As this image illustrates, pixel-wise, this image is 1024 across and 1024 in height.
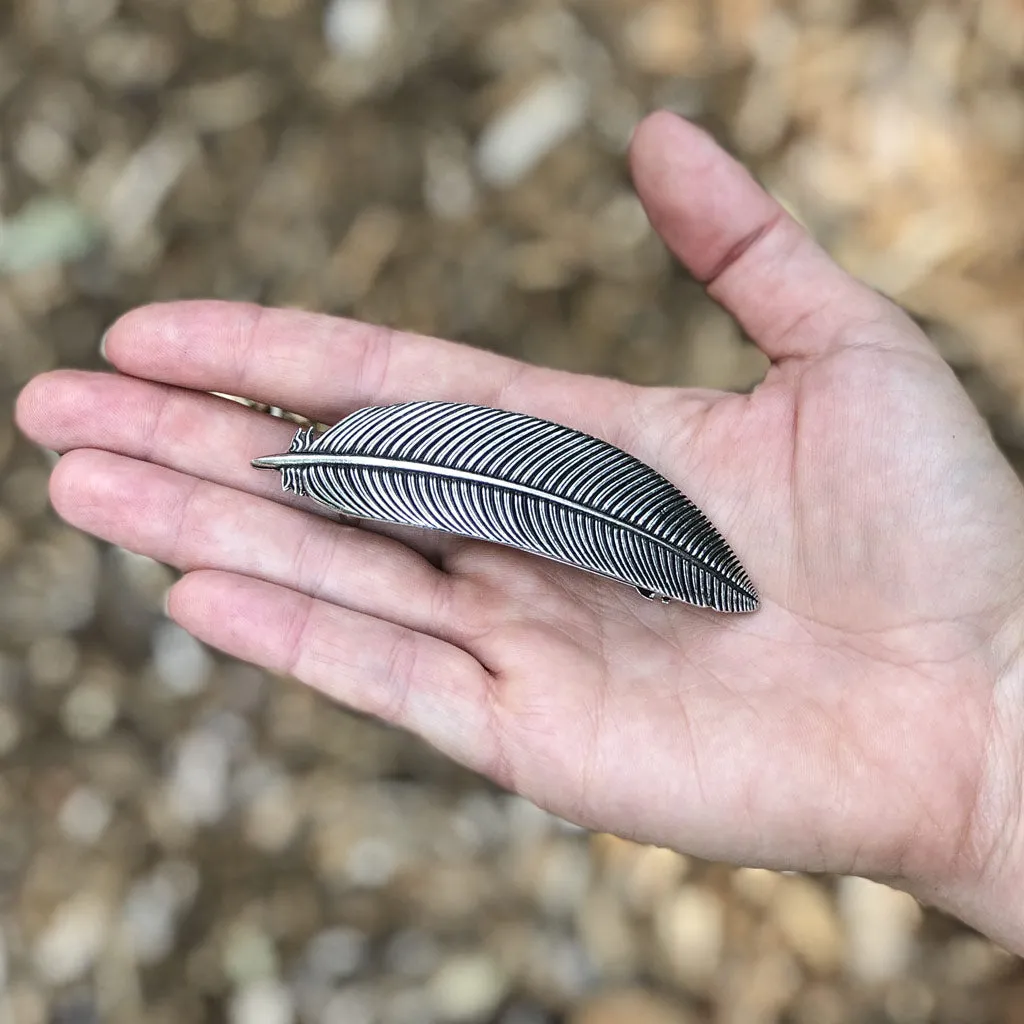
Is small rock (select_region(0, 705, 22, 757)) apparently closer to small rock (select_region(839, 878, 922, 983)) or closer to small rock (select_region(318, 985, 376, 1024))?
small rock (select_region(318, 985, 376, 1024))

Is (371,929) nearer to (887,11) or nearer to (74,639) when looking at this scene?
(74,639)

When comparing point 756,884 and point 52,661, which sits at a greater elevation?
point 52,661

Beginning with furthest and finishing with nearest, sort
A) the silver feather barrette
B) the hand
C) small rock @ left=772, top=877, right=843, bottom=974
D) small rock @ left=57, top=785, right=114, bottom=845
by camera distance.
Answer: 1. small rock @ left=57, top=785, right=114, bottom=845
2. small rock @ left=772, top=877, right=843, bottom=974
3. the silver feather barrette
4. the hand

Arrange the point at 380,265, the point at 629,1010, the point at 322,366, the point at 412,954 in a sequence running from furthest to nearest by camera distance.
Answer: the point at 380,265 → the point at 412,954 → the point at 629,1010 → the point at 322,366

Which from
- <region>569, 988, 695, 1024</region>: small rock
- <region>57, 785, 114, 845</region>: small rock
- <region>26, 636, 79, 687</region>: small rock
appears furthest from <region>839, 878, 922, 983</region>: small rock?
<region>26, 636, 79, 687</region>: small rock

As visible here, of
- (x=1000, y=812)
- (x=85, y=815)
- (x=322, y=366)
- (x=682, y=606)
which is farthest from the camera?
(x=85, y=815)

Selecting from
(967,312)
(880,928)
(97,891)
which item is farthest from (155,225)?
(880,928)

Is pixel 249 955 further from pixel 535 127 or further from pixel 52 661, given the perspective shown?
pixel 535 127

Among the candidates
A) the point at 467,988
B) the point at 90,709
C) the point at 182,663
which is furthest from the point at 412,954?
the point at 90,709
